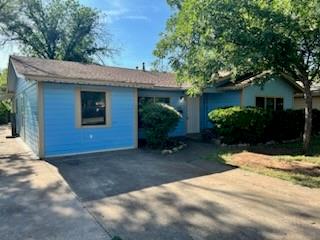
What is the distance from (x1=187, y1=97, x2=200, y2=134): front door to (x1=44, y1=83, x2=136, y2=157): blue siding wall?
15.0 ft

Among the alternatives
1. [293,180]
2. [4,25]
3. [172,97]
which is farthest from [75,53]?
[293,180]

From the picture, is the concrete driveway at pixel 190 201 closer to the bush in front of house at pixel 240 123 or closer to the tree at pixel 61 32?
the bush in front of house at pixel 240 123

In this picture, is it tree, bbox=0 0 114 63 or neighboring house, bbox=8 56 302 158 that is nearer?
neighboring house, bbox=8 56 302 158

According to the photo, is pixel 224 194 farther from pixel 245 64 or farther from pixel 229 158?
pixel 245 64

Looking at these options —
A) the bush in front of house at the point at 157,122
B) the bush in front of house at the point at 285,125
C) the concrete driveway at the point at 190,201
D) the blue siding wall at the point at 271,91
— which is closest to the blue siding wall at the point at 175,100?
the bush in front of house at the point at 157,122

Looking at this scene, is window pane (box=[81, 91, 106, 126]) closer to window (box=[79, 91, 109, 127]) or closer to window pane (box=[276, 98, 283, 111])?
window (box=[79, 91, 109, 127])

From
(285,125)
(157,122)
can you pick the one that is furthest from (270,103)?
(157,122)

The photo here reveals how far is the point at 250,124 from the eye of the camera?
1205 cm

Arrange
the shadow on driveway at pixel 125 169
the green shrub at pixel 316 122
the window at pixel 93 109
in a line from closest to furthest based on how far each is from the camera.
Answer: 1. the shadow on driveway at pixel 125 169
2. the window at pixel 93 109
3. the green shrub at pixel 316 122

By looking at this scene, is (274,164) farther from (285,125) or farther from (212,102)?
(212,102)

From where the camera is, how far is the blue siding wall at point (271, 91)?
47.7 ft

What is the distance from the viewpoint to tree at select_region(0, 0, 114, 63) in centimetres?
2970

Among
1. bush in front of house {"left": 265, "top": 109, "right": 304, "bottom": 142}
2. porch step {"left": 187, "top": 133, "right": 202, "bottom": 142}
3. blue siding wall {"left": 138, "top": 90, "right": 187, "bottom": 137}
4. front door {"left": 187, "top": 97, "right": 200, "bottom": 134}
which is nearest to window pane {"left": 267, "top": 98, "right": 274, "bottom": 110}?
bush in front of house {"left": 265, "top": 109, "right": 304, "bottom": 142}

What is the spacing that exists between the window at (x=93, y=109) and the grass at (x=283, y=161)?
4.21 meters
